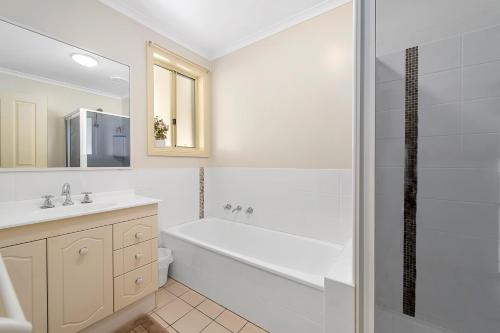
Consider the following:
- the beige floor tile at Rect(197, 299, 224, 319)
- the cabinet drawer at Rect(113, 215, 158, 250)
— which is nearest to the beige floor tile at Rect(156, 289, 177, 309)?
the beige floor tile at Rect(197, 299, 224, 319)

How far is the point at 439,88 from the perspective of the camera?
115cm

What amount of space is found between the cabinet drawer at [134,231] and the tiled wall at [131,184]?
1.73ft

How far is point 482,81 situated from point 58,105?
2.63 metres

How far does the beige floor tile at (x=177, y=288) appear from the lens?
1.94 meters

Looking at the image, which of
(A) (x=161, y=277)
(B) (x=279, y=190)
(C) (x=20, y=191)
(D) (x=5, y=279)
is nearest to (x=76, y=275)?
(C) (x=20, y=191)

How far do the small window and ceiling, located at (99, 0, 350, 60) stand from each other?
0.24 metres

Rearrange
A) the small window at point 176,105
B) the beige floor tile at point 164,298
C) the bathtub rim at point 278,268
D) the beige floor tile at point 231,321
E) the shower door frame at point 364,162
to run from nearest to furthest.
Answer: the shower door frame at point 364,162 < the bathtub rim at point 278,268 < the beige floor tile at point 231,321 < the beige floor tile at point 164,298 < the small window at point 176,105

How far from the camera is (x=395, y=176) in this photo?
123 cm

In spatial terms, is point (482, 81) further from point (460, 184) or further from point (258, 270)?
point (258, 270)

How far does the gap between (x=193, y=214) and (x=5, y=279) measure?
7.20 feet

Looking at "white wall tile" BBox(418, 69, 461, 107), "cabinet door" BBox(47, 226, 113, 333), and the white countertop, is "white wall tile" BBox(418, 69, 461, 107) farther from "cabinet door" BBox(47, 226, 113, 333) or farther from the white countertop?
"cabinet door" BBox(47, 226, 113, 333)

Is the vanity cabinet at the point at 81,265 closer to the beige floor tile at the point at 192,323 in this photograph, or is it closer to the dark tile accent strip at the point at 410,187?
the beige floor tile at the point at 192,323

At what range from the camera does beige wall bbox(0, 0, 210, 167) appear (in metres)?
1.51

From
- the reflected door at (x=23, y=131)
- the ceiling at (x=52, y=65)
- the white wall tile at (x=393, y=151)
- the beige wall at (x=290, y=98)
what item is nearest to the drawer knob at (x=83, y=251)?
the reflected door at (x=23, y=131)
